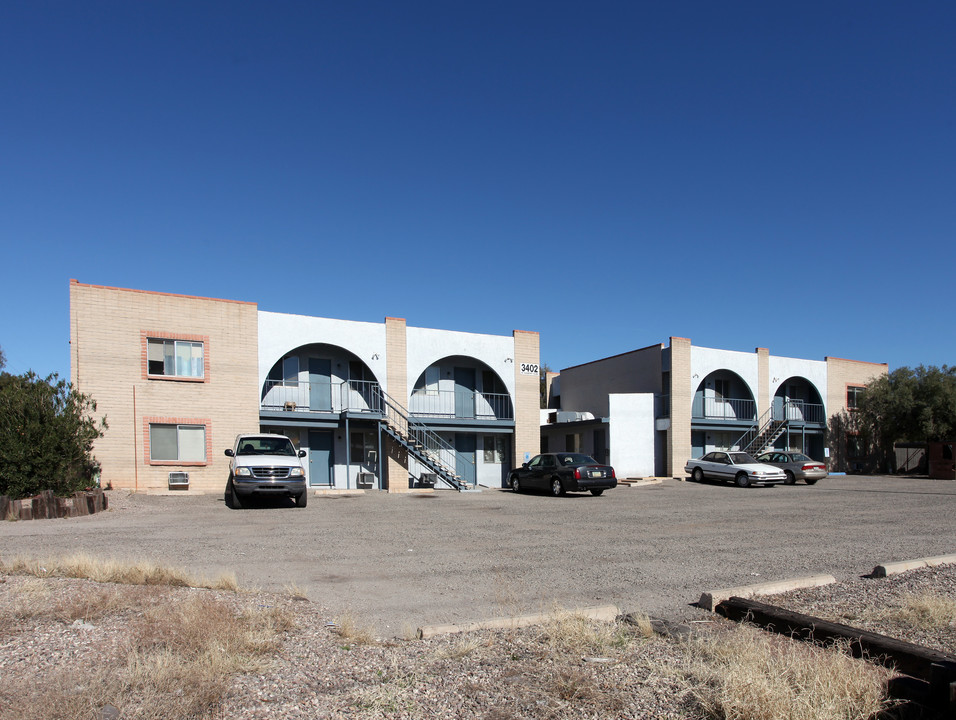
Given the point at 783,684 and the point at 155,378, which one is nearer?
the point at 783,684

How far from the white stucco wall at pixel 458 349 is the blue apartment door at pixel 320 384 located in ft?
10.2

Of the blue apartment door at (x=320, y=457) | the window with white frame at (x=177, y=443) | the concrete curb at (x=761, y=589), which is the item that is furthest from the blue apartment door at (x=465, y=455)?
the concrete curb at (x=761, y=589)

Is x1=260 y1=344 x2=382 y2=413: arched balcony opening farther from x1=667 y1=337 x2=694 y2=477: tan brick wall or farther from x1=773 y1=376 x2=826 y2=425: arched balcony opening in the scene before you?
x1=773 y1=376 x2=826 y2=425: arched balcony opening

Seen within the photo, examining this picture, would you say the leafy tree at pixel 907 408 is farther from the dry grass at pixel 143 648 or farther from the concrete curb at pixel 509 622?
the dry grass at pixel 143 648

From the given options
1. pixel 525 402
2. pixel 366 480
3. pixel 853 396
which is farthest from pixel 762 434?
pixel 366 480

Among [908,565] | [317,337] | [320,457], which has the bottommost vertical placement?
[320,457]

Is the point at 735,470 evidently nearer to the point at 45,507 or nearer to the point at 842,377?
the point at 842,377

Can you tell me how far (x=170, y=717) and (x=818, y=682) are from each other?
3.94 m

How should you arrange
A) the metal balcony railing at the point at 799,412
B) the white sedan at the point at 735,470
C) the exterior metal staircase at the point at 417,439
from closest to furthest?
the exterior metal staircase at the point at 417,439 < the white sedan at the point at 735,470 < the metal balcony railing at the point at 799,412

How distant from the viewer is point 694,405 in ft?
116

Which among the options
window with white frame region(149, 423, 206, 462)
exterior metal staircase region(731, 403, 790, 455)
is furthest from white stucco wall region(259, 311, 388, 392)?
exterior metal staircase region(731, 403, 790, 455)

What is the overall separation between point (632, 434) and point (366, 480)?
1345cm

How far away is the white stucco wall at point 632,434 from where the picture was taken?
33.0m

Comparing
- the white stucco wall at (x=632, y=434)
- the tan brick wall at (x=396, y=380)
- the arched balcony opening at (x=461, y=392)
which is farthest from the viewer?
the white stucco wall at (x=632, y=434)
